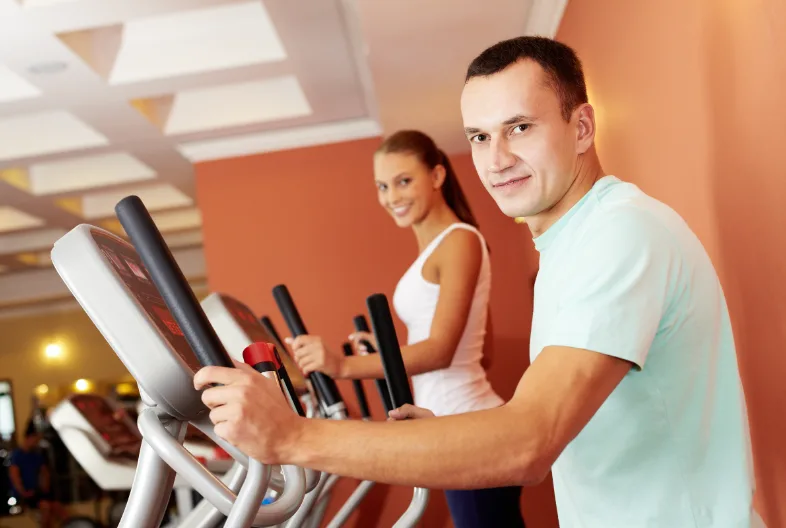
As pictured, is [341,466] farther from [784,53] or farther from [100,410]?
[100,410]

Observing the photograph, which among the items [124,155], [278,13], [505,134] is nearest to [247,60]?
[278,13]

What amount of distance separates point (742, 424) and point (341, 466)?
19.9 inches

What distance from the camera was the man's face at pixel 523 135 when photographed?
3.63ft

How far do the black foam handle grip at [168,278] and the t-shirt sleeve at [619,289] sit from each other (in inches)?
14.2

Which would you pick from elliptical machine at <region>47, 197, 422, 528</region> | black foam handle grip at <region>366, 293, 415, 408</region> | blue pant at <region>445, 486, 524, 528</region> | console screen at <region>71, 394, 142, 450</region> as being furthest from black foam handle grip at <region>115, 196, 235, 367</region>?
console screen at <region>71, 394, 142, 450</region>

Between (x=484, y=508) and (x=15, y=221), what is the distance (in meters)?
7.42

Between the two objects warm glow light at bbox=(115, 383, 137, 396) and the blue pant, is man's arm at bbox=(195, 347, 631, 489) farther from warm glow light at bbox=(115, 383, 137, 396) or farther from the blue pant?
warm glow light at bbox=(115, 383, 137, 396)

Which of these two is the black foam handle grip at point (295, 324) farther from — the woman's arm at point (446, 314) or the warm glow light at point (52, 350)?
the warm glow light at point (52, 350)

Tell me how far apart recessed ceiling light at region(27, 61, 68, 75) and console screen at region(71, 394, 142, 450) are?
5.43 feet

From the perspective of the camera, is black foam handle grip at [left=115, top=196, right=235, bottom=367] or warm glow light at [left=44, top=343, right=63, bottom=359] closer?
black foam handle grip at [left=115, top=196, right=235, bottom=367]

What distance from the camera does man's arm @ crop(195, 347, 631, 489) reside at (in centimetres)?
83

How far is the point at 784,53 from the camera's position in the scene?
1220 mm

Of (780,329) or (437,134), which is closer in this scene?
(780,329)

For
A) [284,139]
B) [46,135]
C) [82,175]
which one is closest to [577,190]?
[284,139]
